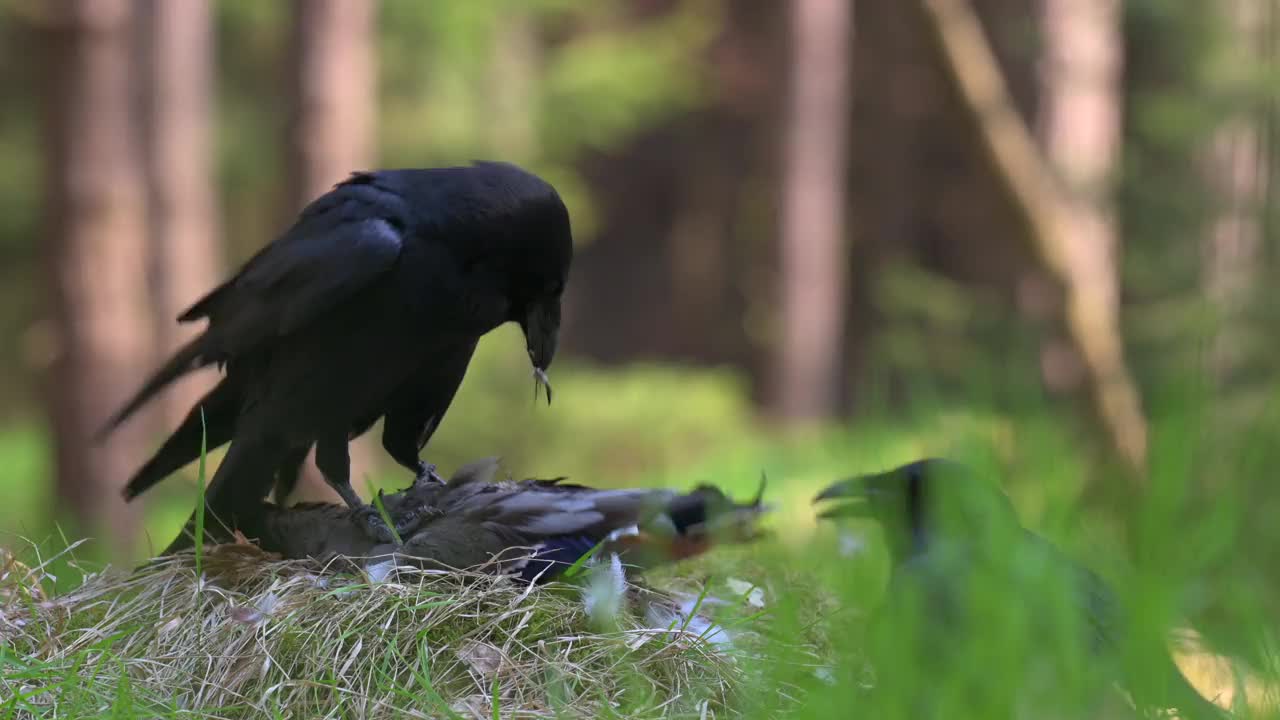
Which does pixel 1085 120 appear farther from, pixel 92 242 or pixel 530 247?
pixel 530 247

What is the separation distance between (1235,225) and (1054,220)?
246 centimetres

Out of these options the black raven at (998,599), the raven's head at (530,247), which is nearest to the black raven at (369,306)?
the raven's head at (530,247)

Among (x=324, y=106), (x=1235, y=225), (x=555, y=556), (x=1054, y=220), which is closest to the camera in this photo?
(x=555, y=556)

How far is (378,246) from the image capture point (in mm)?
3172

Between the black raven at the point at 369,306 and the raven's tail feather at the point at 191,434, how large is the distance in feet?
0.17

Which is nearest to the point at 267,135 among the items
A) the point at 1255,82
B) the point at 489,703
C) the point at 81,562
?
the point at 1255,82

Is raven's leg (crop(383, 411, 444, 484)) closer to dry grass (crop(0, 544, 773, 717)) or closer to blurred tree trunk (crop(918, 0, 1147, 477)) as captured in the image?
dry grass (crop(0, 544, 773, 717))

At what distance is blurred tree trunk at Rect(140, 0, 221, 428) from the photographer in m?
11.1

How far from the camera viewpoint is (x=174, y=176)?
11.2 metres

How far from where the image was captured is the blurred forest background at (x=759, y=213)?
6.96 meters

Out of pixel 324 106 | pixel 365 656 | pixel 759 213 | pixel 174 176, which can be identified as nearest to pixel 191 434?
pixel 365 656

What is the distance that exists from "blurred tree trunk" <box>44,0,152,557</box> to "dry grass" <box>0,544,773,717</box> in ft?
15.6

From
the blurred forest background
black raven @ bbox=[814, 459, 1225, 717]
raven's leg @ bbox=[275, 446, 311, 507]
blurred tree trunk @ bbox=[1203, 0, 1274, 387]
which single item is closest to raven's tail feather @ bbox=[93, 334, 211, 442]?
raven's leg @ bbox=[275, 446, 311, 507]

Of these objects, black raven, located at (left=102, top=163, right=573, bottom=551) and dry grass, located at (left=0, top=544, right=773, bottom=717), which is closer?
dry grass, located at (left=0, top=544, right=773, bottom=717)
